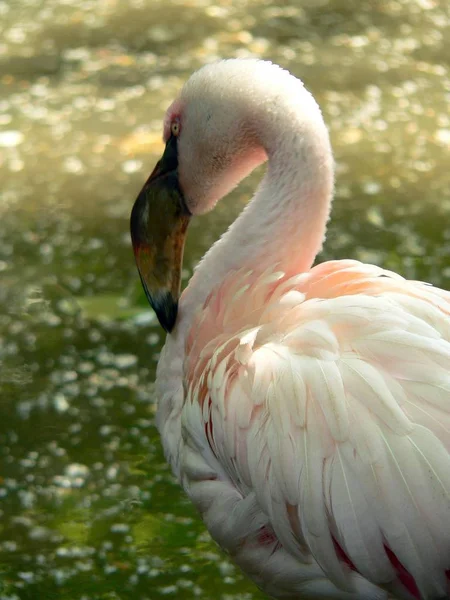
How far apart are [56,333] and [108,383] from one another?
0.29 metres

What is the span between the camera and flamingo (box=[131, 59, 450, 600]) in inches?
56.5

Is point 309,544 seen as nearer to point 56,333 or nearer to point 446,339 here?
point 446,339

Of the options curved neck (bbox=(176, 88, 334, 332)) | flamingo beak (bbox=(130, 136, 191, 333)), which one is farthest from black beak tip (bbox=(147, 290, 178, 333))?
curved neck (bbox=(176, 88, 334, 332))

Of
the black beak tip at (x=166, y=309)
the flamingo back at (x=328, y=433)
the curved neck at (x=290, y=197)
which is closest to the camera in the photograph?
the flamingo back at (x=328, y=433)

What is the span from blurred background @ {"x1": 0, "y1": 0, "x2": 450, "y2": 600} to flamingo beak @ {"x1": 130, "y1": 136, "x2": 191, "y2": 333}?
21.3 inches

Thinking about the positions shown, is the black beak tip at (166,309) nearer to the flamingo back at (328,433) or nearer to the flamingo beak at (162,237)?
the flamingo beak at (162,237)

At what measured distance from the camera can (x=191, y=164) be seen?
2.02 meters

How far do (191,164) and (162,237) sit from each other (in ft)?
0.53

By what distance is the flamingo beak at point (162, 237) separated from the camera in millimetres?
2023

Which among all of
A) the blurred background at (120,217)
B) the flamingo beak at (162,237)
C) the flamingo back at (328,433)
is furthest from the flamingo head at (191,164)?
the blurred background at (120,217)

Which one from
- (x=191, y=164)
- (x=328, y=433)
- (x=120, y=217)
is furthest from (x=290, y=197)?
(x=120, y=217)

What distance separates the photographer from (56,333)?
2852 millimetres

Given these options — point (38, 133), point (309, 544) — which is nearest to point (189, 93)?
point (309, 544)

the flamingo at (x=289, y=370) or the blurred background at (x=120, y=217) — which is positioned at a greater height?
the flamingo at (x=289, y=370)
